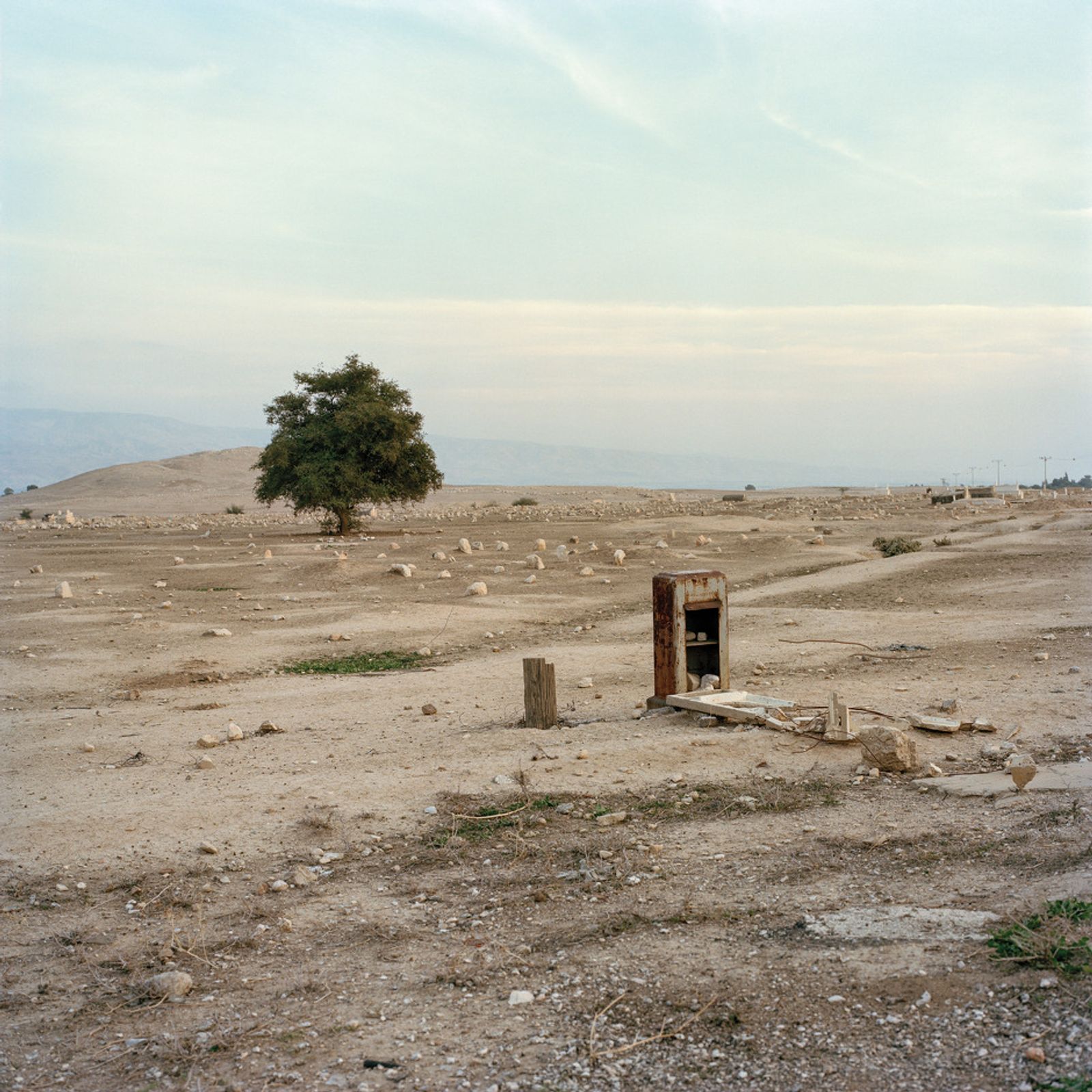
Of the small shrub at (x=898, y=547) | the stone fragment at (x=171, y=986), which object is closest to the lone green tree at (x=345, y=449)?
the small shrub at (x=898, y=547)

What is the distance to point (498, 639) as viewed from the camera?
43.9 ft

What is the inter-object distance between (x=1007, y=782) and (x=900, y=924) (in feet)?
7.48

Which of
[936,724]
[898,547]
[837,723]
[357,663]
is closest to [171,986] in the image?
[837,723]

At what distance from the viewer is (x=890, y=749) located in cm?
693

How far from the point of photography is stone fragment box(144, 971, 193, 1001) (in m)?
4.37

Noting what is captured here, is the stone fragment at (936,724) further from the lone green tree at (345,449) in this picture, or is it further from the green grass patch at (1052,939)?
the lone green tree at (345,449)

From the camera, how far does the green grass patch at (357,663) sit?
11570 mm

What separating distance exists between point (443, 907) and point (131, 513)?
160 feet

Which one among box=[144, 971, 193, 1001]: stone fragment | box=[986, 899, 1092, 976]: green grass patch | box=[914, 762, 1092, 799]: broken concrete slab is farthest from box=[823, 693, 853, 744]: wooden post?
box=[144, 971, 193, 1001]: stone fragment

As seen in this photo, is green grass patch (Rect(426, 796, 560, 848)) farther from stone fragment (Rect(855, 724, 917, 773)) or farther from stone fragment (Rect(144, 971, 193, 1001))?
stone fragment (Rect(855, 724, 917, 773))

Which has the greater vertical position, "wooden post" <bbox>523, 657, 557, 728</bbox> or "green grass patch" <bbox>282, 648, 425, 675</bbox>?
"wooden post" <bbox>523, 657, 557, 728</bbox>

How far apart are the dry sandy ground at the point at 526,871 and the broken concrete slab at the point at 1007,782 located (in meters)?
0.11

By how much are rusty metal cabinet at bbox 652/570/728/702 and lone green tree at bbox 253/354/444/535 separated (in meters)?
20.1

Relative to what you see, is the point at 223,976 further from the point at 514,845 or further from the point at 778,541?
the point at 778,541
